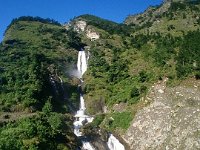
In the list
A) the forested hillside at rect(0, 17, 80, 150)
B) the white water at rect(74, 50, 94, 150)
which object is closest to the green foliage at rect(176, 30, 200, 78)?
the white water at rect(74, 50, 94, 150)

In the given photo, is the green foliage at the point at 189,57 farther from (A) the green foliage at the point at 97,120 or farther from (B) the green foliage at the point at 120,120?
(A) the green foliage at the point at 97,120

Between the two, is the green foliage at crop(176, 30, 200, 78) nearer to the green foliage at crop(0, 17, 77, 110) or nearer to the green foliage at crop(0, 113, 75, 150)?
the green foliage at crop(0, 113, 75, 150)

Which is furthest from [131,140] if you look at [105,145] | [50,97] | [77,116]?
[50,97]

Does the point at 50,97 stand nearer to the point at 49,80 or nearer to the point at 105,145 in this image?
the point at 49,80

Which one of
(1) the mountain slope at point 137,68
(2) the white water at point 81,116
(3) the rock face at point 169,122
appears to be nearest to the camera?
(3) the rock face at point 169,122

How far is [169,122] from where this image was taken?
263 ft

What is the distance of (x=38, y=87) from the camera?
98812mm

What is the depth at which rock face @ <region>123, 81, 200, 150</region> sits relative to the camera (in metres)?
75.2

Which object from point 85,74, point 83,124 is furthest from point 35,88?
point 85,74

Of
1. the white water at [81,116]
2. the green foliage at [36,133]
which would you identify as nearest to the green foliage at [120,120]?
the white water at [81,116]

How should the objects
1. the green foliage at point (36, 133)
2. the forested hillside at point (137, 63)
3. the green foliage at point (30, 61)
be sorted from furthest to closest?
the green foliage at point (30, 61) → the forested hillside at point (137, 63) → the green foliage at point (36, 133)

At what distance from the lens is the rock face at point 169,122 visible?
247 feet

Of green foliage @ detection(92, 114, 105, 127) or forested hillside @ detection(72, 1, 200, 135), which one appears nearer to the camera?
green foliage @ detection(92, 114, 105, 127)

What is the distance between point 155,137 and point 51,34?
8341cm
